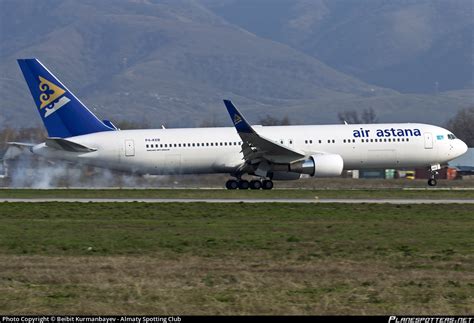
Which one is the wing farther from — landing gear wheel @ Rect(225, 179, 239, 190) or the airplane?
landing gear wheel @ Rect(225, 179, 239, 190)

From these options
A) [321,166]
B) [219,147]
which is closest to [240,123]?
[219,147]

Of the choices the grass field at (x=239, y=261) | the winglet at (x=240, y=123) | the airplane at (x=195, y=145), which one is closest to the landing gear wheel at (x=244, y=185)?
the airplane at (x=195, y=145)

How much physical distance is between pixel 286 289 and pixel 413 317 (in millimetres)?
4018

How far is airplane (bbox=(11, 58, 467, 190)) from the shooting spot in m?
55.6

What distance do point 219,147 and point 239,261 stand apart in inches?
1210

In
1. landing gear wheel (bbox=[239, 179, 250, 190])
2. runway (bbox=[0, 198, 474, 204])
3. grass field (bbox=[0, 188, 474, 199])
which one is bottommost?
Answer: runway (bbox=[0, 198, 474, 204])

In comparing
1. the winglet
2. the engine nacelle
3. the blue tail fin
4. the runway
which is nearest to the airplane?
the blue tail fin

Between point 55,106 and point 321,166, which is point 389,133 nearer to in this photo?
point 321,166

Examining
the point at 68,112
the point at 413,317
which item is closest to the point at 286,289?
the point at 413,317

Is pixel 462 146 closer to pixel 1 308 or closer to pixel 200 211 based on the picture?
pixel 200 211

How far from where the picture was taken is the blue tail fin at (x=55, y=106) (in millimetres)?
55688

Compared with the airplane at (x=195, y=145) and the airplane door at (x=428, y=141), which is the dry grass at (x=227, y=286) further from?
the airplane door at (x=428, y=141)

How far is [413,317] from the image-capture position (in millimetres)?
17531

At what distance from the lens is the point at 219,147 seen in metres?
55.9
